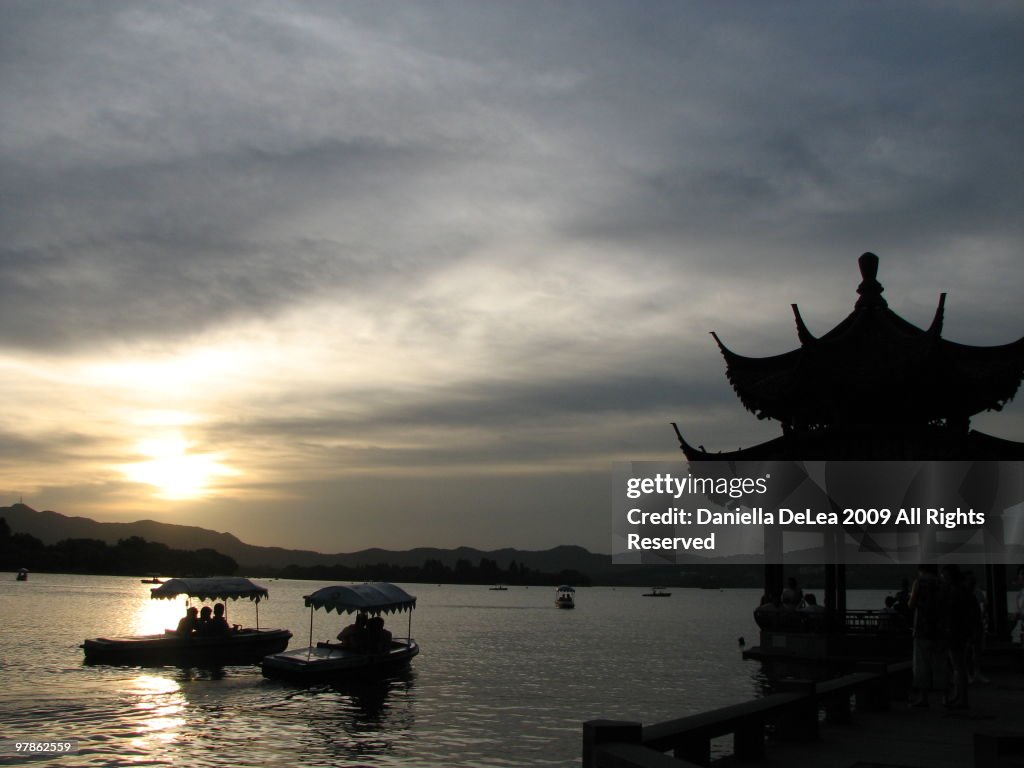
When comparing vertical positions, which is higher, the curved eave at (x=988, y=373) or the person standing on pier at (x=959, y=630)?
the curved eave at (x=988, y=373)

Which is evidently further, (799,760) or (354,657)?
(354,657)

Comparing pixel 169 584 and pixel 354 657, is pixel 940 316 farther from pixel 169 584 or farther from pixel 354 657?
pixel 169 584

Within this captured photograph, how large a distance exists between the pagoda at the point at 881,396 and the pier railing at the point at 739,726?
9.07 metres

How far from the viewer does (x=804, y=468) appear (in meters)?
25.5

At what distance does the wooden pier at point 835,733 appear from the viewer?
8125 mm

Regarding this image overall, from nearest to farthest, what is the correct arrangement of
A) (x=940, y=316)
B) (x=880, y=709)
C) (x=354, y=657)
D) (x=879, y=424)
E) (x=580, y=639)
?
(x=880, y=709)
(x=940, y=316)
(x=879, y=424)
(x=354, y=657)
(x=580, y=639)

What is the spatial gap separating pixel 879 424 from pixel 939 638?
A: 10.6 m

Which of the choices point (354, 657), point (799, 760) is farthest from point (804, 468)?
point (354, 657)

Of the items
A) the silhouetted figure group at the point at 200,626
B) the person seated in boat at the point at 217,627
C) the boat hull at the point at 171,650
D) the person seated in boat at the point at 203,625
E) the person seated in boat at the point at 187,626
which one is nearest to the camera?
the boat hull at the point at 171,650

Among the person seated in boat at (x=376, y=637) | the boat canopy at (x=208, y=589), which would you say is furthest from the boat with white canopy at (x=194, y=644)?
the person seated in boat at (x=376, y=637)

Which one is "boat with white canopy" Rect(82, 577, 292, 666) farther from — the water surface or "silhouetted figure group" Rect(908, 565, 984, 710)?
"silhouetted figure group" Rect(908, 565, 984, 710)

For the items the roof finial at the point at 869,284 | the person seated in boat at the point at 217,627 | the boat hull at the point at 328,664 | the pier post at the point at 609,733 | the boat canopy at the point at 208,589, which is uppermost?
the roof finial at the point at 869,284

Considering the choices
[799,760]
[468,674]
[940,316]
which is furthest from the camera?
[468,674]

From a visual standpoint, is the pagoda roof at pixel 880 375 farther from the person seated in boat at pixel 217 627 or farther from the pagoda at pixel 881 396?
the person seated in boat at pixel 217 627
